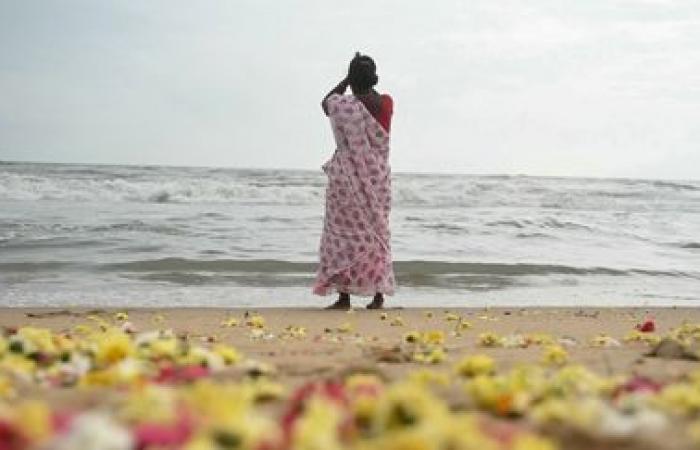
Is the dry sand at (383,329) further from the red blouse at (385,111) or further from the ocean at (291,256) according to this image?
the red blouse at (385,111)

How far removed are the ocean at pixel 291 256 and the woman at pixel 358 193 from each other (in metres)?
0.87

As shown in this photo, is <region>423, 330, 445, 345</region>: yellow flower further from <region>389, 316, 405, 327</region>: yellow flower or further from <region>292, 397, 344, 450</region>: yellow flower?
<region>292, 397, 344, 450</region>: yellow flower

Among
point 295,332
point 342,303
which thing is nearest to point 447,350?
point 295,332

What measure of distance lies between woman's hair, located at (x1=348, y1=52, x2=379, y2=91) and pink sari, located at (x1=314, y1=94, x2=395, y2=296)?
1.06 feet

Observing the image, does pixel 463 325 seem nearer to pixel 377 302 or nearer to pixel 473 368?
pixel 377 302

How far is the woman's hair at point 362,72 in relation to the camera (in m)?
8.34

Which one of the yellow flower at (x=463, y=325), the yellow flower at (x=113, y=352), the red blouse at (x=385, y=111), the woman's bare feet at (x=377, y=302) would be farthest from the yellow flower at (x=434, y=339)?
the red blouse at (x=385, y=111)

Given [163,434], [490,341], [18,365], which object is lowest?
[490,341]

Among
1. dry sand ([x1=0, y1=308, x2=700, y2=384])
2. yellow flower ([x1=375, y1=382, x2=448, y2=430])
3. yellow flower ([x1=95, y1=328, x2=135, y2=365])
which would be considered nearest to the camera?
yellow flower ([x1=375, y1=382, x2=448, y2=430])

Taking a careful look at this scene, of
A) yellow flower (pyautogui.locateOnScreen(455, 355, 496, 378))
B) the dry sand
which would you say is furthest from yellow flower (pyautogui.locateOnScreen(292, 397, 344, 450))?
the dry sand

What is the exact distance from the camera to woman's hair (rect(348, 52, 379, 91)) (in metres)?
8.34

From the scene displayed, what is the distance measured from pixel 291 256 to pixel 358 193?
4315 millimetres

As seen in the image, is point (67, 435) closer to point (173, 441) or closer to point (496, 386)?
point (173, 441)

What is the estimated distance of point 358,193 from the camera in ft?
28.1
